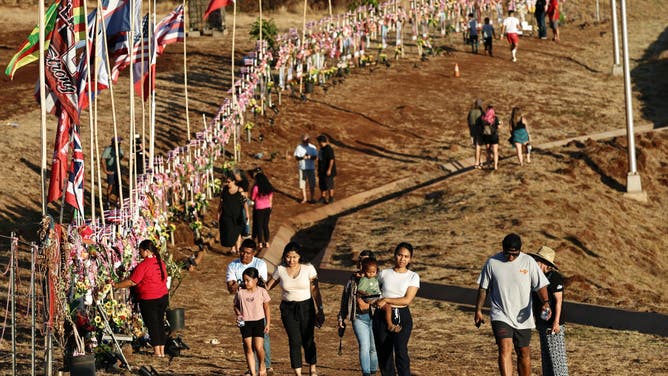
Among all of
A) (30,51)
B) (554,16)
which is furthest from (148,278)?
(554,16)

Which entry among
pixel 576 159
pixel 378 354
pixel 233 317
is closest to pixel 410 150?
pixel 576 159

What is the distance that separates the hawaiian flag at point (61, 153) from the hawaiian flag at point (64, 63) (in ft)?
0.58

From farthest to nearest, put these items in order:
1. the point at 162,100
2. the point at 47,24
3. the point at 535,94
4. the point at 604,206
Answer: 1. the point at 535,94
2. the point at 162,100
3. the point at 604,206
4. the point at 47,24

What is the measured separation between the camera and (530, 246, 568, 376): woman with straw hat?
45.5 feet

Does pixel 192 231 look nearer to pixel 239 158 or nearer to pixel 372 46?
pixel 239 158

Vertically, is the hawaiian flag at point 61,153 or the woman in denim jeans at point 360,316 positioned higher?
the hawaiian flag at point 61,153

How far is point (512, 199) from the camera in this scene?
27500mm

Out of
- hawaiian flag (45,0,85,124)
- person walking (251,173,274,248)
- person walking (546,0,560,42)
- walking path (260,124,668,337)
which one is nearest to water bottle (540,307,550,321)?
walking path (260,124,668,337)

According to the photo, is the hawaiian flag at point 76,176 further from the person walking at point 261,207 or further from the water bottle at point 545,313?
the water bottle at point 545,313

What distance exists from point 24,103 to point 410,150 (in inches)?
398

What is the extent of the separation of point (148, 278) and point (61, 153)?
9.16 ft

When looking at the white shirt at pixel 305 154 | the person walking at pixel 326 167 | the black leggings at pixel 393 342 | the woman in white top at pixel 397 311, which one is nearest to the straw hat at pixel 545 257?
the woman in white top at pixel 397 311

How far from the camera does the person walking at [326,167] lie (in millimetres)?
28484

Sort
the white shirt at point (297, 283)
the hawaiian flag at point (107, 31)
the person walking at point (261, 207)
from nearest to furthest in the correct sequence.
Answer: the white shirt at point (297, 283) < the hawaiian flag at point (107, 31) < the person walking at point (261, 207)
